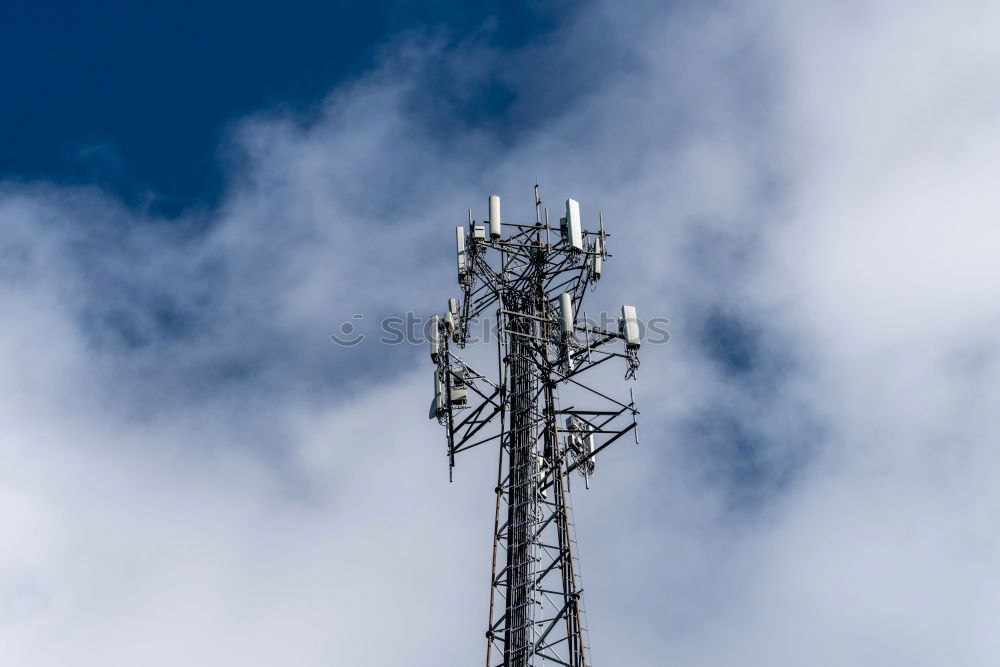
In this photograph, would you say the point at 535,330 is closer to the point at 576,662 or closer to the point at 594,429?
the point at 594,429

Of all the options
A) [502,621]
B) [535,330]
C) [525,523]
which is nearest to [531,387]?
[535,330]

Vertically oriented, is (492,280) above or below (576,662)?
above

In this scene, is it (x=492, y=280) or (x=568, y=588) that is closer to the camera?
(x=568, y=588)

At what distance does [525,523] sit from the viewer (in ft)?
139

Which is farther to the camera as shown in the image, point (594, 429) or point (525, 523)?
point (594, 429)

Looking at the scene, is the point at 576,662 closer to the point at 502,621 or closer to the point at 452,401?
the point at 502,621

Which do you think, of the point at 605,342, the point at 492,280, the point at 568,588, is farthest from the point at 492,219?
the point at 568,588

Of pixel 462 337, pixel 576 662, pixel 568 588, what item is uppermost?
pixel 462 337

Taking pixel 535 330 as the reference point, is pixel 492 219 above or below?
above

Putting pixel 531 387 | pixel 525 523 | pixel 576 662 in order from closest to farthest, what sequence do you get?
pixel 576 662 → pixel 525 523 → pixel 531 387

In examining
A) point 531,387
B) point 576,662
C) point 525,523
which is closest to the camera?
point 576,662

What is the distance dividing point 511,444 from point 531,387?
2300 mm

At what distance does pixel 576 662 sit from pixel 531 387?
10.1m

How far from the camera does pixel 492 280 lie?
4738 centimetres
